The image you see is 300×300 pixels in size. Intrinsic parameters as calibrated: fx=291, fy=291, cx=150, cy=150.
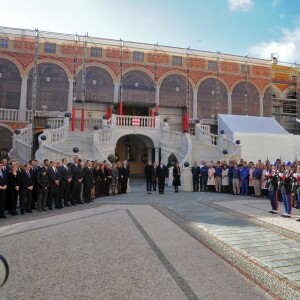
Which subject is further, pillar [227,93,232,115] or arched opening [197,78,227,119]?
pillar [227,93,232,115]

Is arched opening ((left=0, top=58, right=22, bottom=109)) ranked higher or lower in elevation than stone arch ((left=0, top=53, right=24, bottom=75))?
lower

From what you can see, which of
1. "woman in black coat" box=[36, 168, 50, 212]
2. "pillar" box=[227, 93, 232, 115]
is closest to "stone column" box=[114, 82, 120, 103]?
"pillar" box=[227, 93, 232, 115]

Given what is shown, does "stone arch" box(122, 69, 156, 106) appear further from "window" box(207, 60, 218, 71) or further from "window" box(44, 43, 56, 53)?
"window" box(44, 43, 56, 53)

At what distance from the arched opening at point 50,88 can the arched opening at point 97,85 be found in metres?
1.28

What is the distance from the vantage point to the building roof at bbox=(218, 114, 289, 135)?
2431 centimetres

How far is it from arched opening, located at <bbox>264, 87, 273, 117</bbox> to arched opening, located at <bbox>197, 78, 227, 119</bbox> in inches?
175

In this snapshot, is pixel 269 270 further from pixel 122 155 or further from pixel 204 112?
pixel 204 112

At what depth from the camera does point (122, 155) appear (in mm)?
25641

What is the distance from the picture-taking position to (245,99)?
28.9 meters

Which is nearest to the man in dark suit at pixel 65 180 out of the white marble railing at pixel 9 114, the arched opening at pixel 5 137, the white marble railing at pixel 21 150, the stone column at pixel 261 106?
the white marble railing at pixel 21 150

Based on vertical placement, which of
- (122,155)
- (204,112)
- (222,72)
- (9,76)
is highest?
(222,72)

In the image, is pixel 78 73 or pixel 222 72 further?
pixel 222 72

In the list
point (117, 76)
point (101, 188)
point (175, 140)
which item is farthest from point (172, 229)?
point (117, 76)

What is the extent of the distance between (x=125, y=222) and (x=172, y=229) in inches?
51.1
